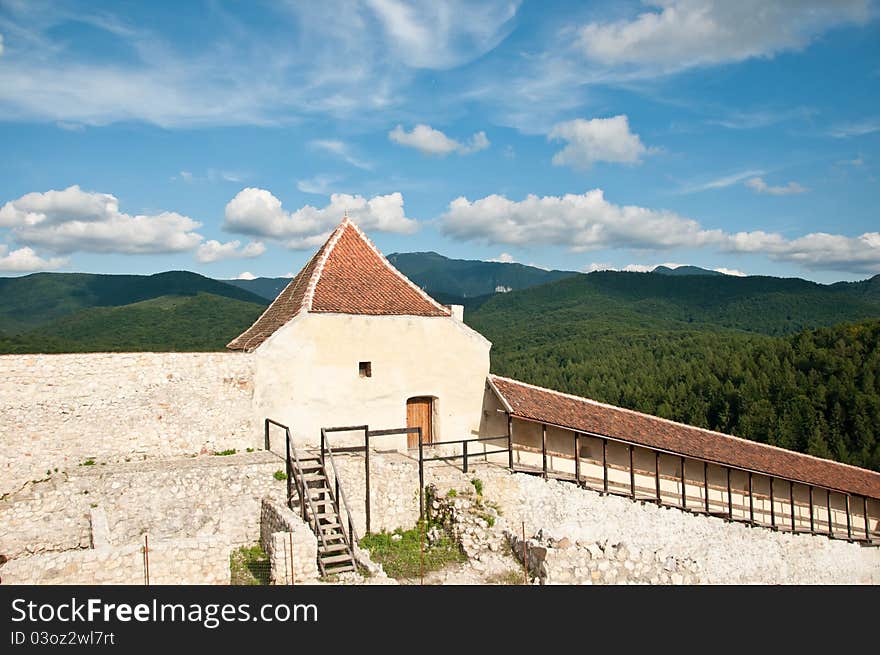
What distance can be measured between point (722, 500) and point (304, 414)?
538 inches

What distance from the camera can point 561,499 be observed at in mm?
16391

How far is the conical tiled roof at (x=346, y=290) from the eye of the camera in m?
16.3

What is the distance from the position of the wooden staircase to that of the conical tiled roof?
369 centimetres

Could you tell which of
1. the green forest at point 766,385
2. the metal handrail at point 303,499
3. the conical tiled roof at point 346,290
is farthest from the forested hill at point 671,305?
the metal handrail at point 303,499

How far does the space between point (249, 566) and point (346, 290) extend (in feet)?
24.3

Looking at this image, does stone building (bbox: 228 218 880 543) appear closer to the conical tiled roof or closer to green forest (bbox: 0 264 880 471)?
the conical tiled roof

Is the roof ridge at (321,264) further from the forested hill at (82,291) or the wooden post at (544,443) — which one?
the forested hill at (82,291)

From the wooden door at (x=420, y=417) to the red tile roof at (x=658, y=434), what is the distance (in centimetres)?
186

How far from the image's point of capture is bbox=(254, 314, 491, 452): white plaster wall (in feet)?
50.2

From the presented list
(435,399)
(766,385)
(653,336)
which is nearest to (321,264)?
(435,399)

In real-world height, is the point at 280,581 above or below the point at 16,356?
below

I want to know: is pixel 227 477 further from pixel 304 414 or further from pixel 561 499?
pixel 561 499
